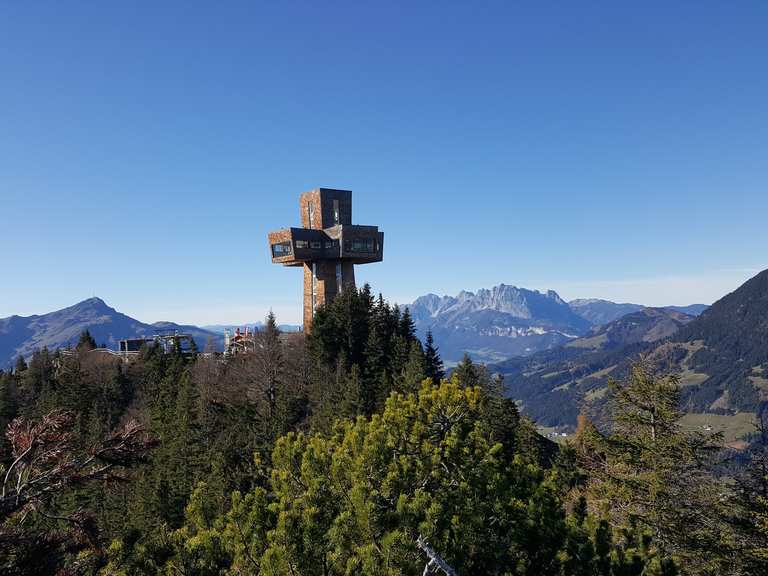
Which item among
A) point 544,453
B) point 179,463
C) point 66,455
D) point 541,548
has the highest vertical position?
point 66,455

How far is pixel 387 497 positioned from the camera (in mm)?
14938

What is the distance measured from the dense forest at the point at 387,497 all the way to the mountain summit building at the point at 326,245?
32.1 meters

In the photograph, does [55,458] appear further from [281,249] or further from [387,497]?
[281,249]

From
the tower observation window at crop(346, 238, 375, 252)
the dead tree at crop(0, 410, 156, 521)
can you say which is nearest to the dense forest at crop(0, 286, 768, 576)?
the dead tree at crop(0, 410, 156, 521)

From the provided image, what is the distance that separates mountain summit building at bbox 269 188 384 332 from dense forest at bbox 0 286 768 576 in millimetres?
32069

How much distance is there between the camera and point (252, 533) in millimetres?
13297

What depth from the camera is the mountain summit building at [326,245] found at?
240 feet

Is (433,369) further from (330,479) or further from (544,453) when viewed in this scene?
(330,479)

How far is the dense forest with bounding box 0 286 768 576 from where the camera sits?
963 centimetres

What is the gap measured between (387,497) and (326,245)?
61.2 m

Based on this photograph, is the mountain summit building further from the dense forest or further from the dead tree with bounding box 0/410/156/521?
the dead tree with bounding box 0/410/156/521

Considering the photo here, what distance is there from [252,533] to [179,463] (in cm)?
3199

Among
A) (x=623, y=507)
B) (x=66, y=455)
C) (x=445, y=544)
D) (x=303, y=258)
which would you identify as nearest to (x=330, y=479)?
(x=445, y=544)

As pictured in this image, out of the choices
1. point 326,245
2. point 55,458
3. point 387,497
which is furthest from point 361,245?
point 55,458
